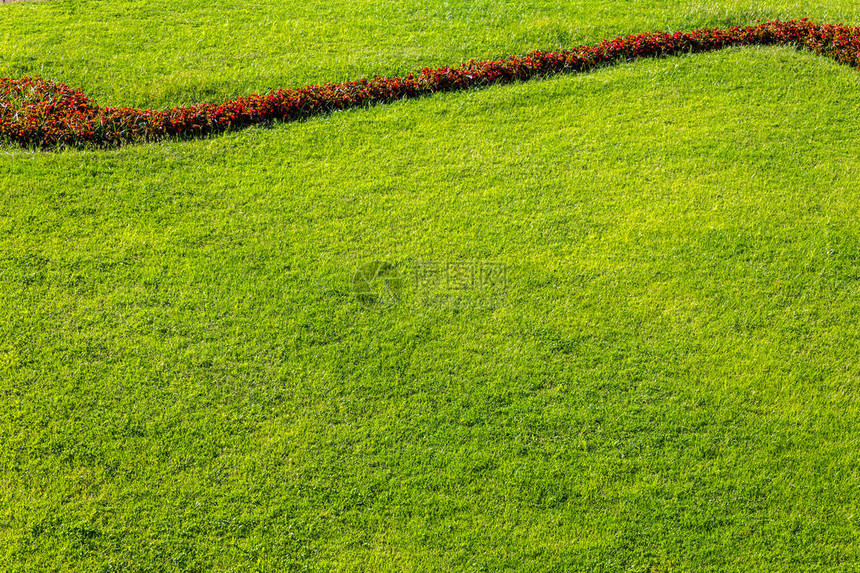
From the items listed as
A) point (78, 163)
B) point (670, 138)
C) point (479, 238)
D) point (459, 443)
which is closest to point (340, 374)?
point (459, 443)

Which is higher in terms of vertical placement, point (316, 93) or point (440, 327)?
point (316, 93)

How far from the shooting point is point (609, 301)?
792cm

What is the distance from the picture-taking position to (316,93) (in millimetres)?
10383

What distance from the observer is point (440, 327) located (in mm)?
7637

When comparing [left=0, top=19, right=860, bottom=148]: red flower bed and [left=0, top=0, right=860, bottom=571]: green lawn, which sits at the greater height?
[left=0, top=19, right=860, bottom=148]: red flower bed

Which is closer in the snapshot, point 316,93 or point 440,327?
point 440,327

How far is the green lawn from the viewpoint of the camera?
20.3 ft

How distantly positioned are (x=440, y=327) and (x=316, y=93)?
4.43 meters

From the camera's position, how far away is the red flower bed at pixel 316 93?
978cm

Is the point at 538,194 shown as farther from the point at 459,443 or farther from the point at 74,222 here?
the point at 74,222

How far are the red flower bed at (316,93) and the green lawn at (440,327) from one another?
0.29 meters

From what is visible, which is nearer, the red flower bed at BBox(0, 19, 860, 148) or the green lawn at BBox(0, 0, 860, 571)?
the green lawn at BBox(0, 0, 860, 571)

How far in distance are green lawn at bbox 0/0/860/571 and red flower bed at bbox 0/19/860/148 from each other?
0.96 ft

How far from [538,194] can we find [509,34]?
3.90 metres
